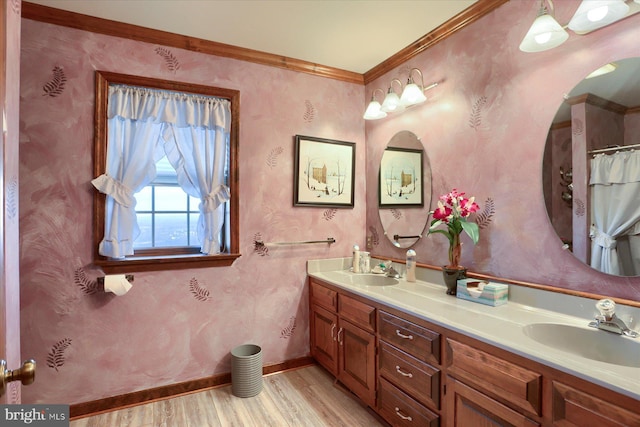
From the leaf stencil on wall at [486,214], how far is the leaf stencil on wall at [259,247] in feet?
5.09

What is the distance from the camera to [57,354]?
6.87 ft

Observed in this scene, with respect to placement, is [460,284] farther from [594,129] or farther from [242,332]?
[242,332]

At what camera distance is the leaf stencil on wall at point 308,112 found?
2.83m

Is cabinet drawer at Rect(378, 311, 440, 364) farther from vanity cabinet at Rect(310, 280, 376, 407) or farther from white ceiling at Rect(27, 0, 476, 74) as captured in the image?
white ceiling at Rect(27, 0, 476, 74)

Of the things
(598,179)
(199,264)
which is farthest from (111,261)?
(598,179)

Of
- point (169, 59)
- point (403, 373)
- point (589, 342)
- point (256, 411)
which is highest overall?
point (169, 59)

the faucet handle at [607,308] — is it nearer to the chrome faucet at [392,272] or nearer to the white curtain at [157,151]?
the chrome faucet at [392,272]

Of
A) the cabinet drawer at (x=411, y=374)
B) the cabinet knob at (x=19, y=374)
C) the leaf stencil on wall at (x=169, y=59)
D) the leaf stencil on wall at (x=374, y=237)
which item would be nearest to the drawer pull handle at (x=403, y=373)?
the cabinet drawer at (x=411, y=374)

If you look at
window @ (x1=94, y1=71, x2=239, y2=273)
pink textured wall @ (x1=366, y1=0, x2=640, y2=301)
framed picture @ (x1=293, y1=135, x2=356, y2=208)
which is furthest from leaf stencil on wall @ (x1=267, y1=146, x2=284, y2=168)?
pink textured wall @ (x1=366, y1=0, x2=640, y2=301)

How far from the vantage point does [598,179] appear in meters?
1.52

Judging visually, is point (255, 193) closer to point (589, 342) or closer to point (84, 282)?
point (84, 282)

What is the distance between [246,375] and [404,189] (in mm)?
1786

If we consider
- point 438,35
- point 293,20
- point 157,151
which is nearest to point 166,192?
point 157,151

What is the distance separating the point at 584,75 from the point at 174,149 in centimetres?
242
